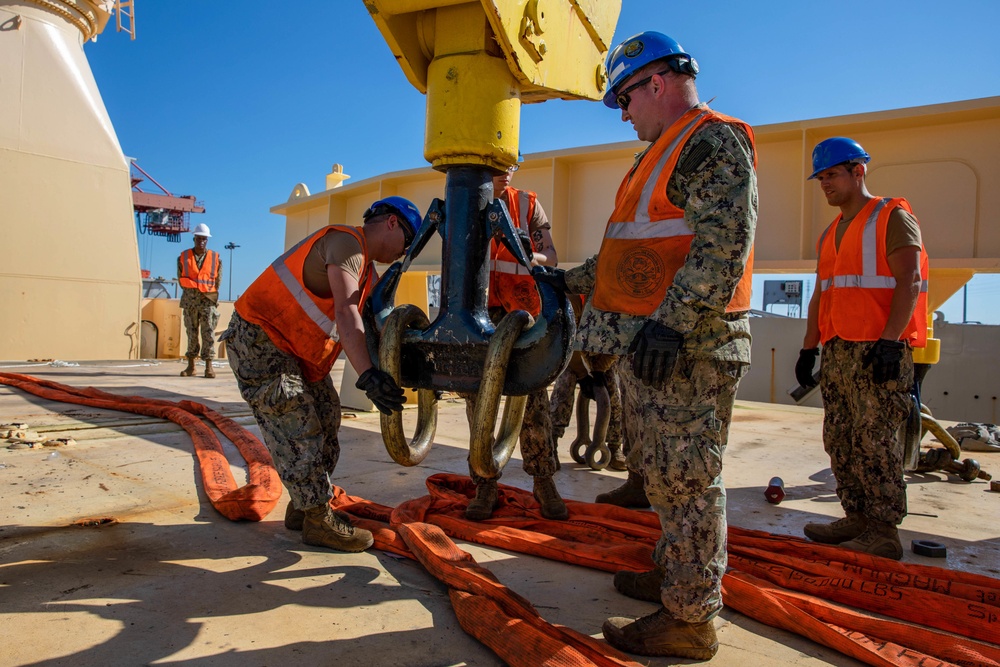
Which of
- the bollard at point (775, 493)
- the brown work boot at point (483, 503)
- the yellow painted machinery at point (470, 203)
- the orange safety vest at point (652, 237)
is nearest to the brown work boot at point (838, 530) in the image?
the bollard at point (775, 493)

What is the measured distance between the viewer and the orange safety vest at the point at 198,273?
9.29 metres

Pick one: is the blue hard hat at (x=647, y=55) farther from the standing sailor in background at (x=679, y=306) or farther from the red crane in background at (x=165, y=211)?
the red crane in background at (x=165, y=211)

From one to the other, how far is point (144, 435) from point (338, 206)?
4.54 m

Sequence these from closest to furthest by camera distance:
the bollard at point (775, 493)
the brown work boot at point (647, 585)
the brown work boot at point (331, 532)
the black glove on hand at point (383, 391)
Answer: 1. the black glove on hand at point (383, 391)
2. the brown work boot at point (647, 585)
3. the brown work boot at point (331, 532)
4. the bollard at point (775, 493)

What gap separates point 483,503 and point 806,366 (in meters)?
1.86

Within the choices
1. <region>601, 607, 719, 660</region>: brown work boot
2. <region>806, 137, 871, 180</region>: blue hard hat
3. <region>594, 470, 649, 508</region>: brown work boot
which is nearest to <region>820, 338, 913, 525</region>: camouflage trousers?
<region>806, 137, 871, 180</region>: blue hard hat

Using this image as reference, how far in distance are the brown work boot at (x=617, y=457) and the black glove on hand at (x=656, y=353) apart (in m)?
2.78

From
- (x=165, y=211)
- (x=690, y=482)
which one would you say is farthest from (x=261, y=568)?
(x=165, y=211)

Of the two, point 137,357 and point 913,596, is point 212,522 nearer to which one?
point 913,596

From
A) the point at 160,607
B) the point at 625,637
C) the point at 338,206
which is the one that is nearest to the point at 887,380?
the point at 625,637

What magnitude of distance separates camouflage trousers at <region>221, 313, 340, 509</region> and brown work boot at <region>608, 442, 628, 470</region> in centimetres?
219

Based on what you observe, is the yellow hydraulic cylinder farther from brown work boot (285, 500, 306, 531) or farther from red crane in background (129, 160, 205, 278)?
red crane in background (129, 160, 205, 278)

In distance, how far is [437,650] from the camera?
2.00 meters

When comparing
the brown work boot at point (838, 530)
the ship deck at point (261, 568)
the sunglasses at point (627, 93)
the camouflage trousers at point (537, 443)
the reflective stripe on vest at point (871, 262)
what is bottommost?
the ship deck at point (261, 568)
